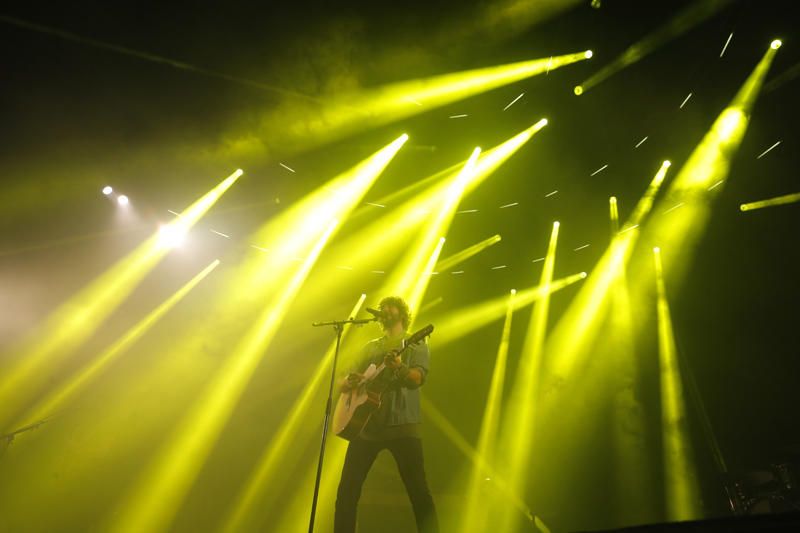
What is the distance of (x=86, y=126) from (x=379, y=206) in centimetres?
331

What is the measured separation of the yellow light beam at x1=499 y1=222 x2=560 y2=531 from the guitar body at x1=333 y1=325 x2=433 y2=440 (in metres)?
3.64

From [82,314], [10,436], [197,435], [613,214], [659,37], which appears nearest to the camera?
[659,37]

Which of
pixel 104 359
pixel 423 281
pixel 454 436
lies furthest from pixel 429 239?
pixel 104 359

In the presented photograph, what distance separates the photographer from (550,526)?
16.5ft

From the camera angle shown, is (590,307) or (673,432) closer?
(673,432)

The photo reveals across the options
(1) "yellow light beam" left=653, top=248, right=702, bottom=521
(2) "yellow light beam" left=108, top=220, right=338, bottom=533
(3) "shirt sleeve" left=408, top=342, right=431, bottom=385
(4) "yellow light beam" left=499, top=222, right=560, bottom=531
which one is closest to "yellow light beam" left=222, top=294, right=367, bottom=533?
(2) "yellow light beam" left=108, top=220, right=338, bottom=533

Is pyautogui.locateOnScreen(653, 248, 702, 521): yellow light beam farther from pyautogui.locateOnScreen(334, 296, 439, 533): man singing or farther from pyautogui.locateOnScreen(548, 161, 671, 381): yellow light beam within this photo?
pyautogui.locateOnScreen(334, 296, 439, 533): man singing

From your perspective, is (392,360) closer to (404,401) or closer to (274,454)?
(404,401)

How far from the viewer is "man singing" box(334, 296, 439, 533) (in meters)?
2.52

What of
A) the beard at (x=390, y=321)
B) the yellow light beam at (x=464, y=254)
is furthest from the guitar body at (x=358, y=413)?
the yellow light beam at (x=464, y=254)

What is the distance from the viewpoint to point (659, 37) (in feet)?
12.9

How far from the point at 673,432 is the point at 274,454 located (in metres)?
4.80

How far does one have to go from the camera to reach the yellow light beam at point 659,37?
12.1 feet

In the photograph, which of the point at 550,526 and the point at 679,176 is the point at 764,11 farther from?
the point at 550,526
